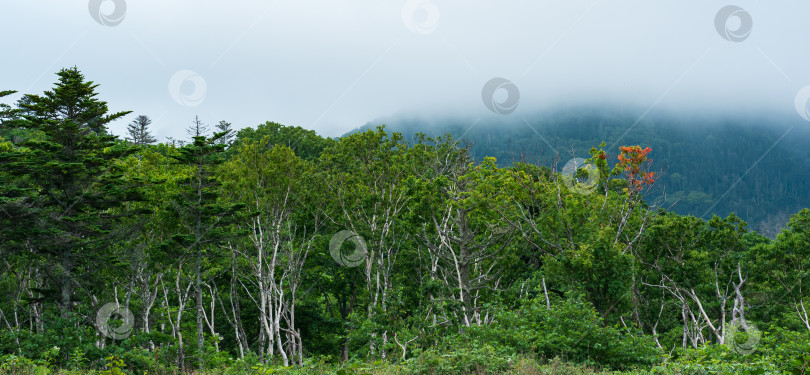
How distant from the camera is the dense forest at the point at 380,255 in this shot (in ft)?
45.2

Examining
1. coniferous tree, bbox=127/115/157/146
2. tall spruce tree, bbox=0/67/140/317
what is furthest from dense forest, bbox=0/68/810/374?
coniferous tree, bbox=127/115/157/146

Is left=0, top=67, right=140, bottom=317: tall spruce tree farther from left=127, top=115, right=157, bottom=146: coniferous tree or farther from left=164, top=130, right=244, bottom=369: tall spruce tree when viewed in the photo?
left=127, top=115, right=157, bottom=146: coniferous tree

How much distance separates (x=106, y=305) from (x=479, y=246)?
1771cm

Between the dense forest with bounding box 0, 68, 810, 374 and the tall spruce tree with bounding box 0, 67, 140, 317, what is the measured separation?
0.10 metres

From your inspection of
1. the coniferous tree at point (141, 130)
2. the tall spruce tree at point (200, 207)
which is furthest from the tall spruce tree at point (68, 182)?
the coniferous tree at point (141, 130)

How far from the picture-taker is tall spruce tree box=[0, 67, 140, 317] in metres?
21.0

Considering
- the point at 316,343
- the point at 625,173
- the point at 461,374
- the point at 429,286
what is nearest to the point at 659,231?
the point at 625,173

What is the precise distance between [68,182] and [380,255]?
14.7 m

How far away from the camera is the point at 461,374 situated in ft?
33.1

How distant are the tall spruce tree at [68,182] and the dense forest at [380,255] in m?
0.10

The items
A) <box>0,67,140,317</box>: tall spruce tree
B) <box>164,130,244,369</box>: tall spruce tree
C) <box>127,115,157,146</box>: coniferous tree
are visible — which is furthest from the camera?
<box>127,115,157,146</box>: coniferous tree

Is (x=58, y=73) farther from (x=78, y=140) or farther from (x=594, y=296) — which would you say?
(x=594, y=296)

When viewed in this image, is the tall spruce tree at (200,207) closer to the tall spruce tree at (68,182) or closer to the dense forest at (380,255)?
the dense forest at (380,255)

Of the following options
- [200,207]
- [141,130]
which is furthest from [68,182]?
[141,130]
